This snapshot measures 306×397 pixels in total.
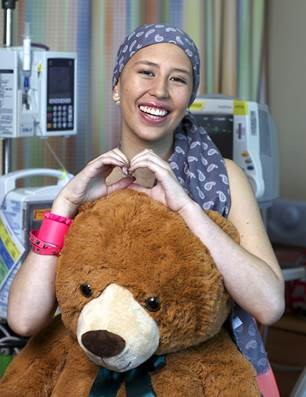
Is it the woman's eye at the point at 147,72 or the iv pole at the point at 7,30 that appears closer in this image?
the woman's eye at the point at 147,72

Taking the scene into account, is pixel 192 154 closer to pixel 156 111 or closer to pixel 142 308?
pixel 156 111

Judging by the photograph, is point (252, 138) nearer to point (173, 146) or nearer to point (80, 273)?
point (173, 146)

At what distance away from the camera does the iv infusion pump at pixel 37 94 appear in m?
1.83

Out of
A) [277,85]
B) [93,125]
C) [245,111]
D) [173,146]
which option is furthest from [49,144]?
[277,85]

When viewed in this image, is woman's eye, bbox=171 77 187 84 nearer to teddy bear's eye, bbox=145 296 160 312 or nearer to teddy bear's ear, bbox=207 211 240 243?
teddy bear's ear, bbox=207 211 240 243

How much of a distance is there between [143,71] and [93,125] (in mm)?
1154

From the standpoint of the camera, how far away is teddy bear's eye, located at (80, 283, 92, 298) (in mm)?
1055

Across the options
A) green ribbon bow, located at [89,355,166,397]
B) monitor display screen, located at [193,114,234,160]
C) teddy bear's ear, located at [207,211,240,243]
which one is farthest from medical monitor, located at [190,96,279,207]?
green ribbon bow, located at [89,355,166,397]

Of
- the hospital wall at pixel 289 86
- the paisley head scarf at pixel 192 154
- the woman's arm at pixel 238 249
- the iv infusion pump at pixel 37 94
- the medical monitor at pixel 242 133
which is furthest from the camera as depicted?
the hospital wall at pixel 289 86

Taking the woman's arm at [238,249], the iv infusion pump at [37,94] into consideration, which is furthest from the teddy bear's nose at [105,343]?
the iv infusion pump at [37,94]

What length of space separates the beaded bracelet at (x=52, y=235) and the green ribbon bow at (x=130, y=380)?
0.69ft

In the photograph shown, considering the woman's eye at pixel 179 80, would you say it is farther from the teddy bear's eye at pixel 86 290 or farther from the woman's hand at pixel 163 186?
the teddy bear's eye at pixel 86 290

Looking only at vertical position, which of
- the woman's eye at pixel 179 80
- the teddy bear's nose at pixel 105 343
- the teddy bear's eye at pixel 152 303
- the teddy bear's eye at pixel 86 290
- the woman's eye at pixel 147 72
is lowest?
the teddy bear's nose at pixel 105 343

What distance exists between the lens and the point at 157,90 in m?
1.29
